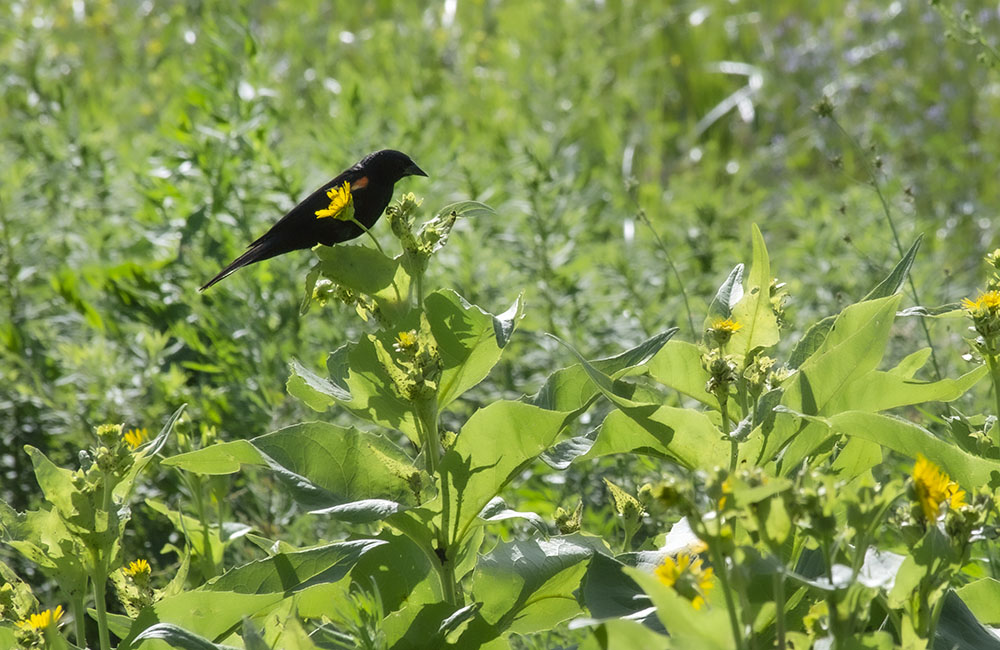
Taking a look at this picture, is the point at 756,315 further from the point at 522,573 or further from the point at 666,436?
the point at 522,573

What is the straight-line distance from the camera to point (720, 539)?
705 millimetres

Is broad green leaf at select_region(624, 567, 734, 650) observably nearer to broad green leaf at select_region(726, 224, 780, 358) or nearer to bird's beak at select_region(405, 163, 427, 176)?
broad green leaf at select_region(726, 224, 780, 358)

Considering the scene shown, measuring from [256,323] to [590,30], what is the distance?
283 centimetres

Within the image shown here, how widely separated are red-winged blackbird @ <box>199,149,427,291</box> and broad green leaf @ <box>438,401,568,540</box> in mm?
410

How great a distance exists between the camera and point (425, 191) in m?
3.14

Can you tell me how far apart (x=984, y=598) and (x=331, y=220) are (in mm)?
822

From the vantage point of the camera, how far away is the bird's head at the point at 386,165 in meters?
1.45

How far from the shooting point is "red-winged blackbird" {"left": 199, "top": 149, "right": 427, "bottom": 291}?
133cm

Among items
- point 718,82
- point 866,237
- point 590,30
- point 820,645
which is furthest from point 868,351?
point 718,82

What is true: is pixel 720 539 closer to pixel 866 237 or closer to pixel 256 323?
pixel 256 323

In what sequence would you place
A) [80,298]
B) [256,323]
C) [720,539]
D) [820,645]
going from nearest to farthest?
[720,539], [820,645], [256,323], [80,298]

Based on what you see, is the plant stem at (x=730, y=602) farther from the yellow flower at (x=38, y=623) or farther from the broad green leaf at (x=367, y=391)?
the yellow flower at (x=38, y=623)

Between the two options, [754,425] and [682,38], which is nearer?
[754,425]

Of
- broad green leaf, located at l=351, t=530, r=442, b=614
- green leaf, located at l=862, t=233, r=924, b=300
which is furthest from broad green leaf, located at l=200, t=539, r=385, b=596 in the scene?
green leaf, located at l=862, t=233, r=924, b=300
